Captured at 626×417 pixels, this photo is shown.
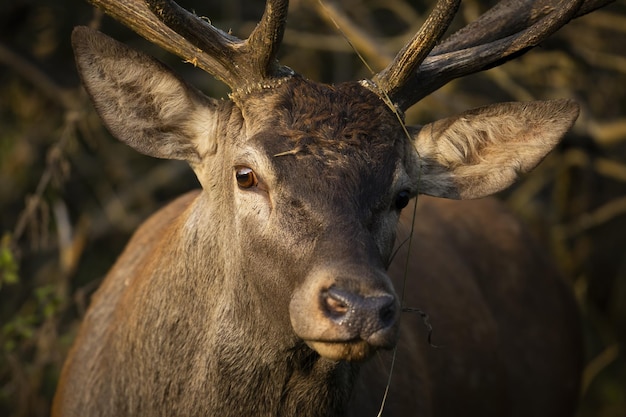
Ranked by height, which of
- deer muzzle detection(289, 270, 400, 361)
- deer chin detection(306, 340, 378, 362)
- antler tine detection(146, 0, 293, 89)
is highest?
antler tine detection(146, 0, 293, 89)

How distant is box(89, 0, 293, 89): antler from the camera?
3.95m

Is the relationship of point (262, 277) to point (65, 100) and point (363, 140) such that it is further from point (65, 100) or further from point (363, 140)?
point (65, 100)

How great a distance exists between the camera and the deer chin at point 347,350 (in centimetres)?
343

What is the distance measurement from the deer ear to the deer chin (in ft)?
3.68

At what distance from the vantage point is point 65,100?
801cm

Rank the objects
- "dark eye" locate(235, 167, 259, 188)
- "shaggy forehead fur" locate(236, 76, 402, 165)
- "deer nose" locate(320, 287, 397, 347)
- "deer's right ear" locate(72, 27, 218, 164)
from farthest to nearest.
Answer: "deer's right ear" locate(72, 27, 218, 164)
"dark eye" locate(235, 167, 259, 188)
"shaggy forehead fur" locate(236, 76, 402, 165)
"deer nose" locate(320, 287, 397, 347)

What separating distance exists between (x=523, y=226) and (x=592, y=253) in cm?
215

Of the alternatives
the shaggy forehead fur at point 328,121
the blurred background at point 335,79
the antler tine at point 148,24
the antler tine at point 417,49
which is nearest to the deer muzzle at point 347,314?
the shaggy forehead fur at point 328,121

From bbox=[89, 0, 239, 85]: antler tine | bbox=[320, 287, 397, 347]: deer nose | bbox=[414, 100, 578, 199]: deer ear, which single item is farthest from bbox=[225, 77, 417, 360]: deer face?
bbox=[89, 0, 239, 85]: antler tine

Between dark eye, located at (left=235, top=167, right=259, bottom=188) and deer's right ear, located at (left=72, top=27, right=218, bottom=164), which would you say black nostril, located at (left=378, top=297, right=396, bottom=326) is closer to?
dark eye, located at (left=235, top=167, right=259, bottom=188)

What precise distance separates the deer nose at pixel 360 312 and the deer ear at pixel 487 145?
1.10 metres

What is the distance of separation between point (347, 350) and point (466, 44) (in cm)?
184

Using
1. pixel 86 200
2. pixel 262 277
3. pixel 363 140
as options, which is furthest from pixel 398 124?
pixel 86 200

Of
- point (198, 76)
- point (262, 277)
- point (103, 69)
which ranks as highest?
point (198, 76)
